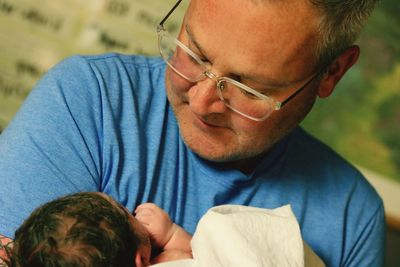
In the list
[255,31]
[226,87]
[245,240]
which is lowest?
[245,240]

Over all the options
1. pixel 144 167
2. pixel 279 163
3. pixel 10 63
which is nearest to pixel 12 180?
pixel 144 167

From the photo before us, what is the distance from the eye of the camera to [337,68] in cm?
168

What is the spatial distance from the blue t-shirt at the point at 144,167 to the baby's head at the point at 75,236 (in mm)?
100

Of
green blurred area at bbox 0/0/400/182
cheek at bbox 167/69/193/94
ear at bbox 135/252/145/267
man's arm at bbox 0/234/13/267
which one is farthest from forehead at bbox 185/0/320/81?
green blurred area at bbox 0/0/400/182

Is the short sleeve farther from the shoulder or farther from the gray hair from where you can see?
the gray hair

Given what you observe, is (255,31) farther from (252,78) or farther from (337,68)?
(337,68)

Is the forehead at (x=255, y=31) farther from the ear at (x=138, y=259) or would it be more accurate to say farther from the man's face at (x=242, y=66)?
the ear at (x=138, y=259)

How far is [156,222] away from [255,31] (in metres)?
0.49

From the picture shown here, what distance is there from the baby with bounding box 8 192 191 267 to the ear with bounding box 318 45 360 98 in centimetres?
69

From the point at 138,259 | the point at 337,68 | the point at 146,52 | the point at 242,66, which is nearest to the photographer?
the point at 138,259

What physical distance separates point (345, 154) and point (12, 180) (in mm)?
1928

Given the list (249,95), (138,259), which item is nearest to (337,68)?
(249,95)

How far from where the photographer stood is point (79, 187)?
1.36 meters

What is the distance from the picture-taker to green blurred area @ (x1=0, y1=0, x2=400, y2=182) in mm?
2492
